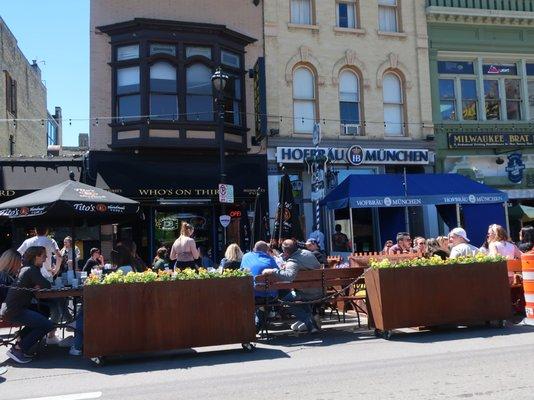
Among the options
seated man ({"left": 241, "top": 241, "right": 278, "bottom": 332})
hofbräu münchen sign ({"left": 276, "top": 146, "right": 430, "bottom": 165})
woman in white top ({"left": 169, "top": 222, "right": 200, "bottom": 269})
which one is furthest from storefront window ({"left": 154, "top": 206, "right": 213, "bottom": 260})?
seated man ({"left": 241, "top": 241, "right": 278, "bottom": 332})

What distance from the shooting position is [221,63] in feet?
57.7

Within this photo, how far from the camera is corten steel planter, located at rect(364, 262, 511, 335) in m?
8.42

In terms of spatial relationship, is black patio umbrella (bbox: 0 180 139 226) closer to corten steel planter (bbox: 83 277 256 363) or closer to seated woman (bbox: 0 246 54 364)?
seated woman (bbox: 0 246 54 364)

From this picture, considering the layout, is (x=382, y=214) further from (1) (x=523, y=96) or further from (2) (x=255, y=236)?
(1) (x=523, y=96)

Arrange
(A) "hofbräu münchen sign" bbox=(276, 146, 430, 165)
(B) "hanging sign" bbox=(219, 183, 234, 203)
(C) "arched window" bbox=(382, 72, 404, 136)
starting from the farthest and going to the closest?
(C) "arched window" bbox=(382, 72, 404, 136) → (A) "hofbräu münchen sign" bbox=(276, 146, 430, 165) → (B) "hanging sign" bbox=(219, 183, 234, 203)

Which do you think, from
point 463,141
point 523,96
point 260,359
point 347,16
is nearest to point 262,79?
point 347,16

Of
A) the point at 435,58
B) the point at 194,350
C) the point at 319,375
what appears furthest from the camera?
the point at 435,58

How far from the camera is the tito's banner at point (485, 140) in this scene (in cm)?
1994

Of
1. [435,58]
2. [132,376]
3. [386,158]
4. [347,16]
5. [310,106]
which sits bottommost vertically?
[132,376]

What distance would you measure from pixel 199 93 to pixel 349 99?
17.8ft

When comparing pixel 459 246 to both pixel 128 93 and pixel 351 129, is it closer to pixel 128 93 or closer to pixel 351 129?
pixel 351 129

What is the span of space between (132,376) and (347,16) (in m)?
16.5

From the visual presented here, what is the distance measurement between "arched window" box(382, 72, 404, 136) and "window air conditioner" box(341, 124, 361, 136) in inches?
42.0

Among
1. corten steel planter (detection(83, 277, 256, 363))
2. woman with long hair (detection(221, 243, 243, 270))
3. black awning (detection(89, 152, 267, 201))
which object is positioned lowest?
corten steel planter (detection(83, 277, 256, 363))
